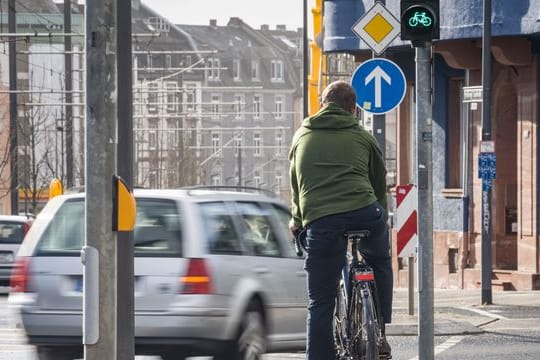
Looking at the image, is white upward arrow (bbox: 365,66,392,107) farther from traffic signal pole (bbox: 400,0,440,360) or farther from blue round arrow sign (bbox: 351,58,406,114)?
traffic signal pole (bbox: 400,0,440,360)

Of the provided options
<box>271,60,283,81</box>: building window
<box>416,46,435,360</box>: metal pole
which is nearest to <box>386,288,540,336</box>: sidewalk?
<box>416,46,435,360</box>: metal pole

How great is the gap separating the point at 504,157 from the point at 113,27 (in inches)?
838

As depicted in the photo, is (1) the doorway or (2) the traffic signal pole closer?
(2) the traffic signal pole

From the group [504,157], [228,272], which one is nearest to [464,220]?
[504,157]

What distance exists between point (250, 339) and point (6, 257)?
745 inches

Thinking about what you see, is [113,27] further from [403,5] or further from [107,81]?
[403,5]

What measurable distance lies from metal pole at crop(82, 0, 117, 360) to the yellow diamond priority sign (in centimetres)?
778

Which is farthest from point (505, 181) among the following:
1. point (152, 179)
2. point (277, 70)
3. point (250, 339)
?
point (277, 70)

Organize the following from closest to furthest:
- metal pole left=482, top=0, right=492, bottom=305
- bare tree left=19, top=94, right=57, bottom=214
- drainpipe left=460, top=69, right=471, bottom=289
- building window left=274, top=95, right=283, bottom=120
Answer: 1. metal pole left=482, top=0, right=492, bottom=305
2. drainpipe left=460, top=69, right=471, bottom=289
3. bare tree left=19, top=94, right=57, bottom=214
4. building window left=274, top=95, right=283, bottom=120

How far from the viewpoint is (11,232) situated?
3084 centimetres

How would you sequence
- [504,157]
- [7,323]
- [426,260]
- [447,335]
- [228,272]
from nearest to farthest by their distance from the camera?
[426,260]
[228,272]
[447,335]
[7,323]
[504,157]

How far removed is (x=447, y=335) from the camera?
1756 cm

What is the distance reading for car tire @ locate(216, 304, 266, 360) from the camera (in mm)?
12078

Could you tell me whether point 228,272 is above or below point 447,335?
above
